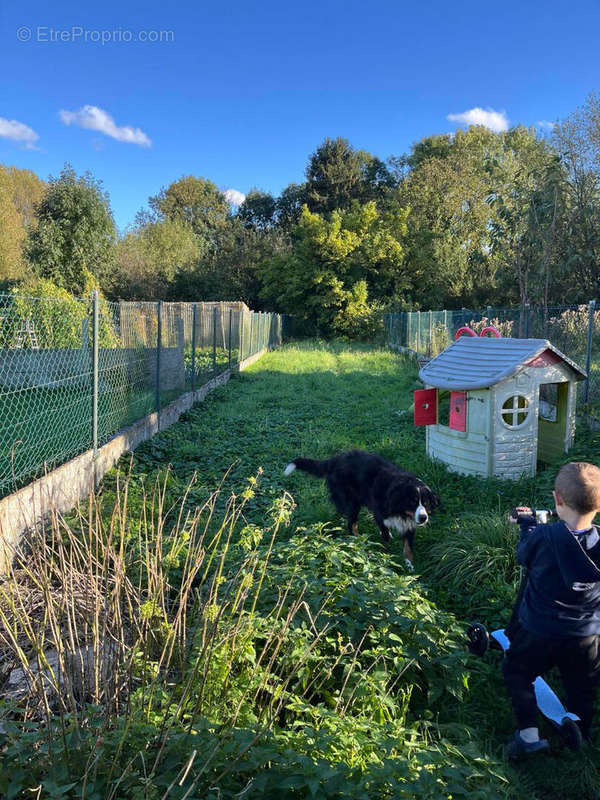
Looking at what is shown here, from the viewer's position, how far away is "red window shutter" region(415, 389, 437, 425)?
6594 millimetres

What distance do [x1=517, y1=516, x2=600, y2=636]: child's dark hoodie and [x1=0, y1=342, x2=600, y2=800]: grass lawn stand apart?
50 cm

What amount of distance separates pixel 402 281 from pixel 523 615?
1155 inches

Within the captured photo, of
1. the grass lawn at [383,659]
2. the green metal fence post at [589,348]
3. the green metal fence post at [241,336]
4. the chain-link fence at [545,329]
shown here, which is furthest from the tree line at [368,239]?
the grass lawn at [383,659]

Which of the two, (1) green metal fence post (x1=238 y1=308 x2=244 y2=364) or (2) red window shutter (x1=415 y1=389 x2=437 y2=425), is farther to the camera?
(1) green metal fence post (x1=238 y1=308 x2=244 y2=364)

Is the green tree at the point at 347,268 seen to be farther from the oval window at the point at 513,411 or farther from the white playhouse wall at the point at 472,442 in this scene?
the oval window at the point at 513,411

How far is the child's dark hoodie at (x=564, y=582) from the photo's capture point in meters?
2.50

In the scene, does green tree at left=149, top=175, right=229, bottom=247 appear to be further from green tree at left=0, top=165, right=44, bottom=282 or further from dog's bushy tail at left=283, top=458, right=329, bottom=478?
dog's bushy tail at left=283, top=458, right=329, bottom=478

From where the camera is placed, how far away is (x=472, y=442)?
20.1ft

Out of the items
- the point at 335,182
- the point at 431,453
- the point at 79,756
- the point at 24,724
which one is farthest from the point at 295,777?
the point at 335,182

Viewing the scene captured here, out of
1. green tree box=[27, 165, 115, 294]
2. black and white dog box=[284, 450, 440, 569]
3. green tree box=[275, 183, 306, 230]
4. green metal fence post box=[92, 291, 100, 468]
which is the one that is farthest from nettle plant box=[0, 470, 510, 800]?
green tree box=[275, 183, 306, 230]

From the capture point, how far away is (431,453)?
682cm

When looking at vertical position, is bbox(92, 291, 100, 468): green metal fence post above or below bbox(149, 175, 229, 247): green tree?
below

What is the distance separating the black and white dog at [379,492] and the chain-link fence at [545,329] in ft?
15.8

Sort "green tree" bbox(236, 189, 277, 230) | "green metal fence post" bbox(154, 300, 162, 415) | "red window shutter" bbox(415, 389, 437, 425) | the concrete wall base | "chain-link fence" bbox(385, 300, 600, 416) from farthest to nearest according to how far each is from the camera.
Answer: "green tree" bbox(236, 189, 277, 230), "chain-link fence" bbox(385, 300, 600, 416), "green metal fence post" bbox(154, 300, 162, 415), "red window shutter" bbox(415, 389, 437, 425), the concrete wall base
